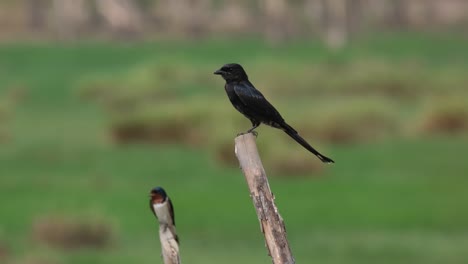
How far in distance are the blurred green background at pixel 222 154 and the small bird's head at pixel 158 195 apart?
29.1 ft

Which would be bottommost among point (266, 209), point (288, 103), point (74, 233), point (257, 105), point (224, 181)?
point (266, 209)

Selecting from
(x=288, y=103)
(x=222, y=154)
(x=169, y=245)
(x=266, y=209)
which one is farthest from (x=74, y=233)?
(x=288, y=103)

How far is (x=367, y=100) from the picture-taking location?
1070 inches

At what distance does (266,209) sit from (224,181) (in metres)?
14.5

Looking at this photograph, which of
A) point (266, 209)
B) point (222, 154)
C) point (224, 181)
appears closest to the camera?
point (266, 209)

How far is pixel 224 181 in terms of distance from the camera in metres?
19.8

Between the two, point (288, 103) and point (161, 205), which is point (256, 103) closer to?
point (161, 205)

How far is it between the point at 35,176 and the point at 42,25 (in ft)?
135

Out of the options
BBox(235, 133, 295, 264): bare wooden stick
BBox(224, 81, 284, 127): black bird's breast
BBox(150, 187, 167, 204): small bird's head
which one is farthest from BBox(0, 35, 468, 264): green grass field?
BBox(150, 187, 167, 204): small bird's head

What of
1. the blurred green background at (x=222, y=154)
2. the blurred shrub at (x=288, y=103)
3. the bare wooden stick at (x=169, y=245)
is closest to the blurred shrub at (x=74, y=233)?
the blurred green background at (x=222, y=154)

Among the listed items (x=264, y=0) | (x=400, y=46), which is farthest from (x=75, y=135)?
(x=264, y=0)

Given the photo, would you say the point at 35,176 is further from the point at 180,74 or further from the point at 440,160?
the point at 180,74

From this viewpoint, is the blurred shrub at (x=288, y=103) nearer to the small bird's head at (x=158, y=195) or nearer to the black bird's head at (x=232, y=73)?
the black bird's head at (x=232, y=73)

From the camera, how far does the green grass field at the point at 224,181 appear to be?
1531cm
